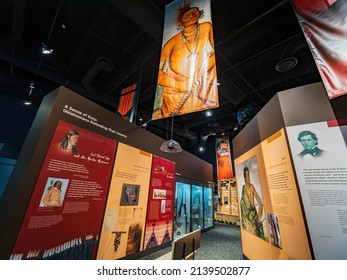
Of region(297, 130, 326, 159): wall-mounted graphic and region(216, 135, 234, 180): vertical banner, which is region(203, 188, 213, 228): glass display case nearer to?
region(216, 135, 234, 180): vertical banner

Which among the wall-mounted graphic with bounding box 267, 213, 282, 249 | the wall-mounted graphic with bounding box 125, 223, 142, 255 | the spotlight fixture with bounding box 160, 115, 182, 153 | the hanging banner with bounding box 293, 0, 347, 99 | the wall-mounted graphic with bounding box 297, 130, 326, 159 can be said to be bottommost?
the wall-mounted graphic with bounding box 125, 223, 142, 255

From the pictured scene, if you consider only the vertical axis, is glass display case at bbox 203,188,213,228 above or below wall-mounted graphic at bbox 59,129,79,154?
below

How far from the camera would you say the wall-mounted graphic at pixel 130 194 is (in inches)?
137

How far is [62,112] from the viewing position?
2.60 meters

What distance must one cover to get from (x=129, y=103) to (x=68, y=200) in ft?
10.8

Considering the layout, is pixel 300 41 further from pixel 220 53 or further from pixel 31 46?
pixel 31 46

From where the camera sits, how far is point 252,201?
314cm

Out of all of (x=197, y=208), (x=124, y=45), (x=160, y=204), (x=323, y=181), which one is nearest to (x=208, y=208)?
(x=197, y=208)

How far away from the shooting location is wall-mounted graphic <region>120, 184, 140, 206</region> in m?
3.48

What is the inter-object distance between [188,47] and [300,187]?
3129mm

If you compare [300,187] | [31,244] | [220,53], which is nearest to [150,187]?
[31,244]

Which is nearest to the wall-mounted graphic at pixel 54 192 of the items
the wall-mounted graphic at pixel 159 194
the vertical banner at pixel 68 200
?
the vertical banner at pixel 68 200

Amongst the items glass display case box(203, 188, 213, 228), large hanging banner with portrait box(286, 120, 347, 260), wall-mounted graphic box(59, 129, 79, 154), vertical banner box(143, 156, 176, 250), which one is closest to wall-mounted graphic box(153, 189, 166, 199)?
vertical banner box(143, 156, 176, 250)
